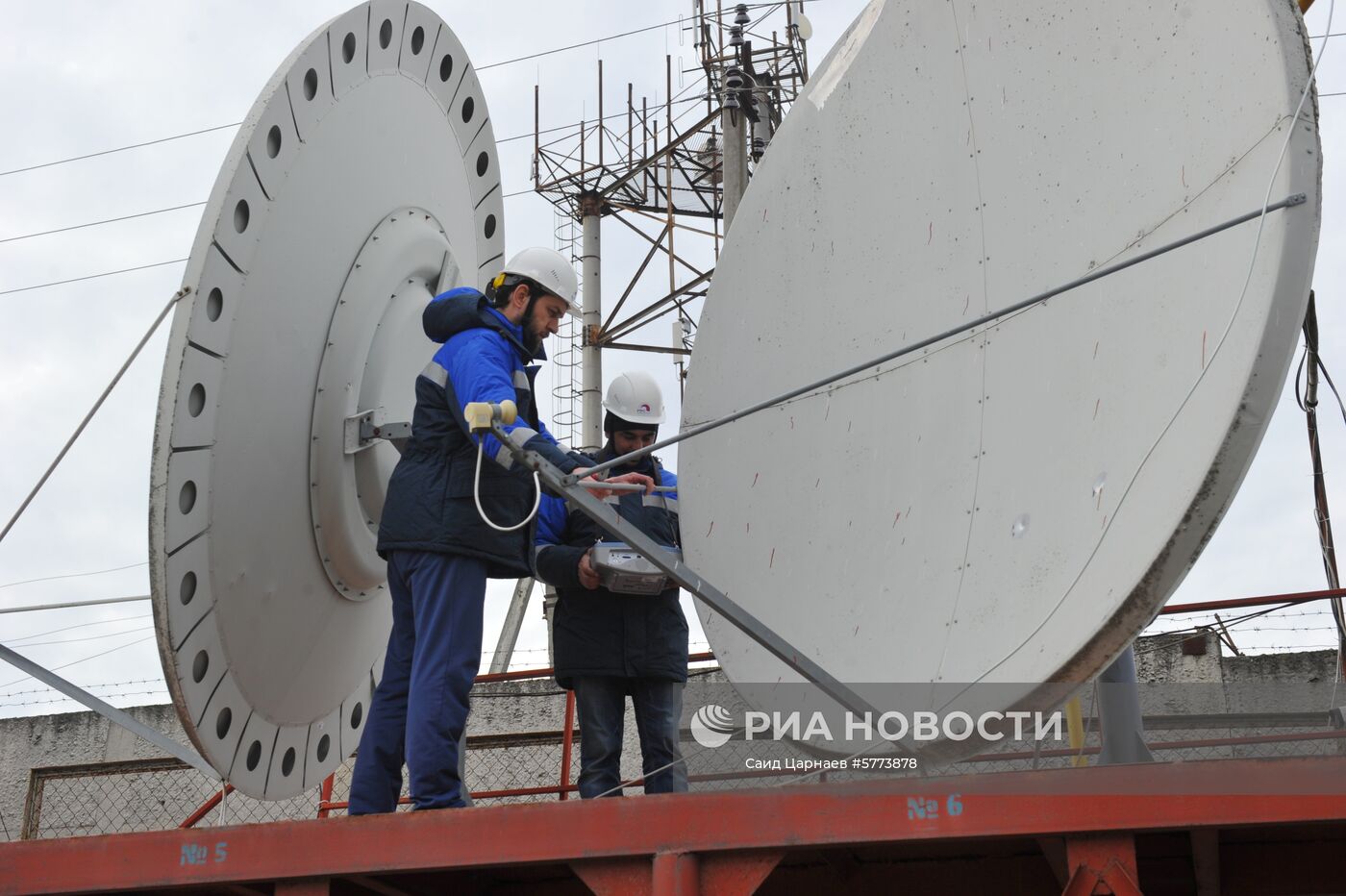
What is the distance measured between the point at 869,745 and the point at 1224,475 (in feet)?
4.25

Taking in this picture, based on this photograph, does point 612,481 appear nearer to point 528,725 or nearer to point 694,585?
point 694,585

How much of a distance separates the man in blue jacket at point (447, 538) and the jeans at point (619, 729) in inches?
18.3

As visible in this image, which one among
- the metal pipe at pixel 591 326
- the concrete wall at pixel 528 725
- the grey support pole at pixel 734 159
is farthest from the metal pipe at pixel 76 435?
the metal pipe at pixel 591 326

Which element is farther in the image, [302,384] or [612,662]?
[302,384]

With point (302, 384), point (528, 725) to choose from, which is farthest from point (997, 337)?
point (528, 725)

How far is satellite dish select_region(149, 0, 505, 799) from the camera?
4.25m

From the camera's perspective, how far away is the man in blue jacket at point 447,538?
13.3 ft

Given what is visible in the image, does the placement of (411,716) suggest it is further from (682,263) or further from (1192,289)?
(682,263)

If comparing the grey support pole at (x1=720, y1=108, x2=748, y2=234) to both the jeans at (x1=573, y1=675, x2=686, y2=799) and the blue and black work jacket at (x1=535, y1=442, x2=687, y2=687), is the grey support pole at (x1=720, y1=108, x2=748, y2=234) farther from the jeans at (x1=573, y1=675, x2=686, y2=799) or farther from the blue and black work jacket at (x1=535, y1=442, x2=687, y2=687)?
the jeans at (x1=573, y1=675, x2=686, y2=799)

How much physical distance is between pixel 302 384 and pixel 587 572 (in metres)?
1.23

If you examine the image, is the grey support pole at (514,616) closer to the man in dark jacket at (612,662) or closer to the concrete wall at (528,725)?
the concrete wall at (528,725)

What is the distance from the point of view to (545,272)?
15.0 ft

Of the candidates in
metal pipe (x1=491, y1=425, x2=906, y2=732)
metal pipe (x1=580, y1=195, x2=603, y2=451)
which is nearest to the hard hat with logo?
metal pipe (x1=491, y1=425, x2=906, y2=732)

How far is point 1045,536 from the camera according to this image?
3.35m
